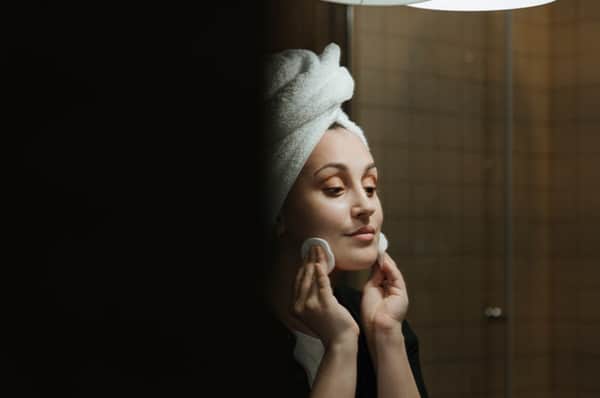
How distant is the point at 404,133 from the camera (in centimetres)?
136

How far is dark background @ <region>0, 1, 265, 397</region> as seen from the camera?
290 mm

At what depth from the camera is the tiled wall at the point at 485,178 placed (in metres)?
1.36

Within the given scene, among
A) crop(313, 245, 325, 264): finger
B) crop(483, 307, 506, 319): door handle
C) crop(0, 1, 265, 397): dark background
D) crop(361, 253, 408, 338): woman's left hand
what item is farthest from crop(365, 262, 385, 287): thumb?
crop(483, 307, 506, 319): door handle

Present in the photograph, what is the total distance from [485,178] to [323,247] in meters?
0.78

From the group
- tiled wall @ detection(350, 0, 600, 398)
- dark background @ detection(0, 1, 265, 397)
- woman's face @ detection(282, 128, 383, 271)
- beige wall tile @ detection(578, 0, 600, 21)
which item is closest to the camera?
dark background @ detection(0, 1, 265, 397)

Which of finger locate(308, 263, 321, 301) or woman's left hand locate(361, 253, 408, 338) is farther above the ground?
finger locate(308, 263, 321, 301)

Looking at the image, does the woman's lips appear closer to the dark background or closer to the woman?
the woman

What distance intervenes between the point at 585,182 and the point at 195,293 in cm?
148

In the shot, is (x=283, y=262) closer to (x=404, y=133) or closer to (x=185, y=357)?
(x=185, y=357)

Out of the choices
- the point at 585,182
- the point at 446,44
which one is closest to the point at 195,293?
the point at 446,44

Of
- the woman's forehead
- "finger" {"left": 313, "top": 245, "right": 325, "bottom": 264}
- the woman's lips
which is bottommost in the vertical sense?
"finger" {"left": 313, "top": 245, "right": 325, "bottom": 264}

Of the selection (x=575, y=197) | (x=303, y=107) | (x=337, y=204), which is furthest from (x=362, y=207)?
(x=575, y=197)

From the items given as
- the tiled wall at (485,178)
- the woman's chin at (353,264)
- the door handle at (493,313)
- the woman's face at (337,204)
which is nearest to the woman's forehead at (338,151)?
the woman's face at (337,204)

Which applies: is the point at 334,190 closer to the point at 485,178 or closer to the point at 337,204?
the point at 337,204
